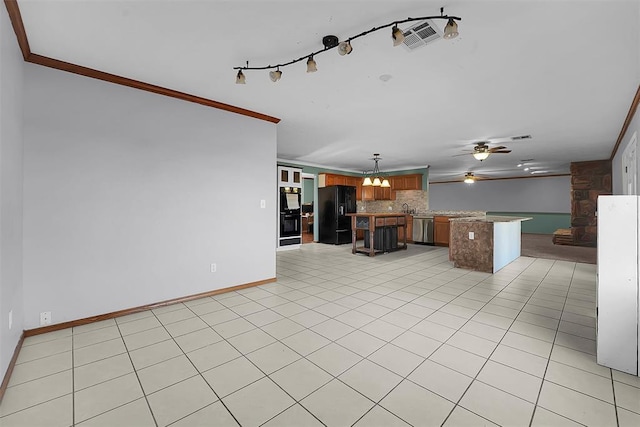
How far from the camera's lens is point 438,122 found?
14.5 feet

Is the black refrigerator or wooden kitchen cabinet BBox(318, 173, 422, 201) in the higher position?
wooden kitchen cabinet BBox(318, 173, 422, 201)

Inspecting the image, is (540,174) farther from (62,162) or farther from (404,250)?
(62,162)

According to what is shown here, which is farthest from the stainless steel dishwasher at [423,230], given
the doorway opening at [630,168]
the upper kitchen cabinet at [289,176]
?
the doorway opening at [630,168]

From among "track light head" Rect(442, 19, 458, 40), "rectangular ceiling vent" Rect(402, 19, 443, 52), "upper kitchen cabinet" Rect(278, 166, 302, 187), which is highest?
"rectangular ceiling vent" Rect(402, 19, 443, 52)

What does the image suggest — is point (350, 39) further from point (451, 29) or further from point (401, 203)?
point (401, 203)

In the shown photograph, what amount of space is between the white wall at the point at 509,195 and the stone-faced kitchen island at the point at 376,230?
24.9 feet

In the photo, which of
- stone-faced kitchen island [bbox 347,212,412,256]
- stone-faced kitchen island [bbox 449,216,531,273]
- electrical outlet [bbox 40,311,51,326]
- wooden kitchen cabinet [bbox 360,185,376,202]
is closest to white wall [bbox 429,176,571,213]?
wooden kitchen cabinet [bbox 360,185,376,202]

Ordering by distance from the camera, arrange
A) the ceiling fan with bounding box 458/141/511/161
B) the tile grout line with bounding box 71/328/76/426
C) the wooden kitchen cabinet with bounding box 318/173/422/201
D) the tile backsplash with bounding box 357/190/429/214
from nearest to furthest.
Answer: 1. the tile grout line with bounding box 71/328/76/426
2. the ceiling fan with bounding box 458/141/511/161
3. the wooden kitchen cabinet with bounding box 318/173/422/201
4. the tile backsplash with bounding box 357/190/429/214

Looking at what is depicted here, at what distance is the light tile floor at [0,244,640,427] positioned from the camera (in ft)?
5.23

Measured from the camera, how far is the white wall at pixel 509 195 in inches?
436

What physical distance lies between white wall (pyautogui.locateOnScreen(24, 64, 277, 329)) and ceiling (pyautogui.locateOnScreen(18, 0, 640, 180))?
1.18ft

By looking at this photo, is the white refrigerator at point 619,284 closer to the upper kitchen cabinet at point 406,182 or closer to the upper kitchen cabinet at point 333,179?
the upper kitchen cabinet at point 333,179

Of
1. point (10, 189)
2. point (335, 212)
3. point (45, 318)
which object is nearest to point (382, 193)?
point (335, 212)

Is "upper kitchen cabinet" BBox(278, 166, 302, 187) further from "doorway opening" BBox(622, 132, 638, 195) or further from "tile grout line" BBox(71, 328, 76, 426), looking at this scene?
"doorway opening" BBox(622, 132, 638, 195)
